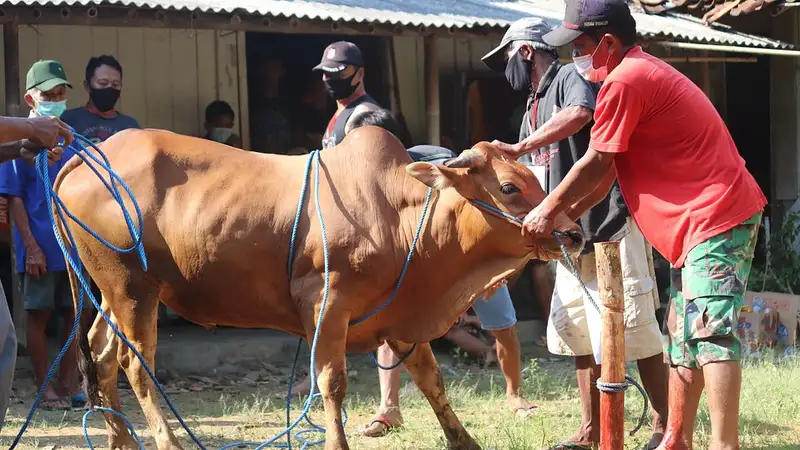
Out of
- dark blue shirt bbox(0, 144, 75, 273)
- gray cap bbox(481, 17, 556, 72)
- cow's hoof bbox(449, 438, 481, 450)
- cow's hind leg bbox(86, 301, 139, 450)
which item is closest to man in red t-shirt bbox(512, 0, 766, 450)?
gray cap bbox(481, 17, 556, 72)

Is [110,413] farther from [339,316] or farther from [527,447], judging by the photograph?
[527,447]

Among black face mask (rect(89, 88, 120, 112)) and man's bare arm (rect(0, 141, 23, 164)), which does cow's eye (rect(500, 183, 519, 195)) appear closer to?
man's bare arm (rect(0, 141, 23, 164))

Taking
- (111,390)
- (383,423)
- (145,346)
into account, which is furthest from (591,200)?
(111,390)

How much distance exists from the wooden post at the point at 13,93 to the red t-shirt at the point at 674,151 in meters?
5.17

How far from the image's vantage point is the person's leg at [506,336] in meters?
6.70

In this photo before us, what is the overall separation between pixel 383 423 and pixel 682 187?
2.55 metres

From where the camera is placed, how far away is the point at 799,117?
11.9 metres

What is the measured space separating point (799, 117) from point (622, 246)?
7.21 m

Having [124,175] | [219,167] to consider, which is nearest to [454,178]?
[219,167]

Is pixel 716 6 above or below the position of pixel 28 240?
above

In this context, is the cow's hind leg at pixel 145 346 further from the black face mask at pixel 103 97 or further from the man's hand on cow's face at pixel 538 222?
the black face mask at pixel 103 97

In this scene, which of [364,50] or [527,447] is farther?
[364,50]

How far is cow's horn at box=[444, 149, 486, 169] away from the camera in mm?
5082

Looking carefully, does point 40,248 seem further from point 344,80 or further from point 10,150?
point 10,150
